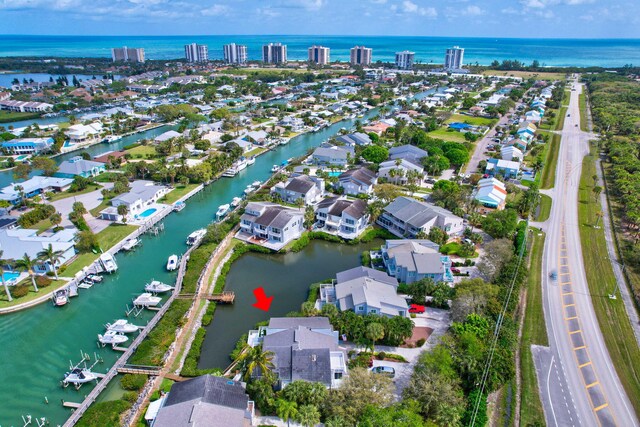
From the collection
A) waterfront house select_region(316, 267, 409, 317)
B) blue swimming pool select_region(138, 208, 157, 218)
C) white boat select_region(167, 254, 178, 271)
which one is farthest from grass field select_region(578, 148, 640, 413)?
blue swimming pool select_region(138, 208, 157, 218)

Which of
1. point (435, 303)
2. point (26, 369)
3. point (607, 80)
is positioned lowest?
point (26, 369)

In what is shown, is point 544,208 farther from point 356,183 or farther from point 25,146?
point 25,146

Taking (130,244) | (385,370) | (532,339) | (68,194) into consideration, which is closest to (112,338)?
(130,244)

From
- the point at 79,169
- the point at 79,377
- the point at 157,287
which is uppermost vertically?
the point at 79,169

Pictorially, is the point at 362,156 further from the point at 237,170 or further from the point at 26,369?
the point at 26,369

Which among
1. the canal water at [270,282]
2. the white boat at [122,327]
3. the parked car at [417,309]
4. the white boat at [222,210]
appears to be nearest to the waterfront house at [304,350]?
the canal water at [270,282]

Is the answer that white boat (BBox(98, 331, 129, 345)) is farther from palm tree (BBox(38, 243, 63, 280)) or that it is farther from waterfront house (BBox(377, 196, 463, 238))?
waterfront house (BBox(377, 196, 463, 238))

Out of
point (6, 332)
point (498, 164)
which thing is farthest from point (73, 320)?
point (498, 164)
